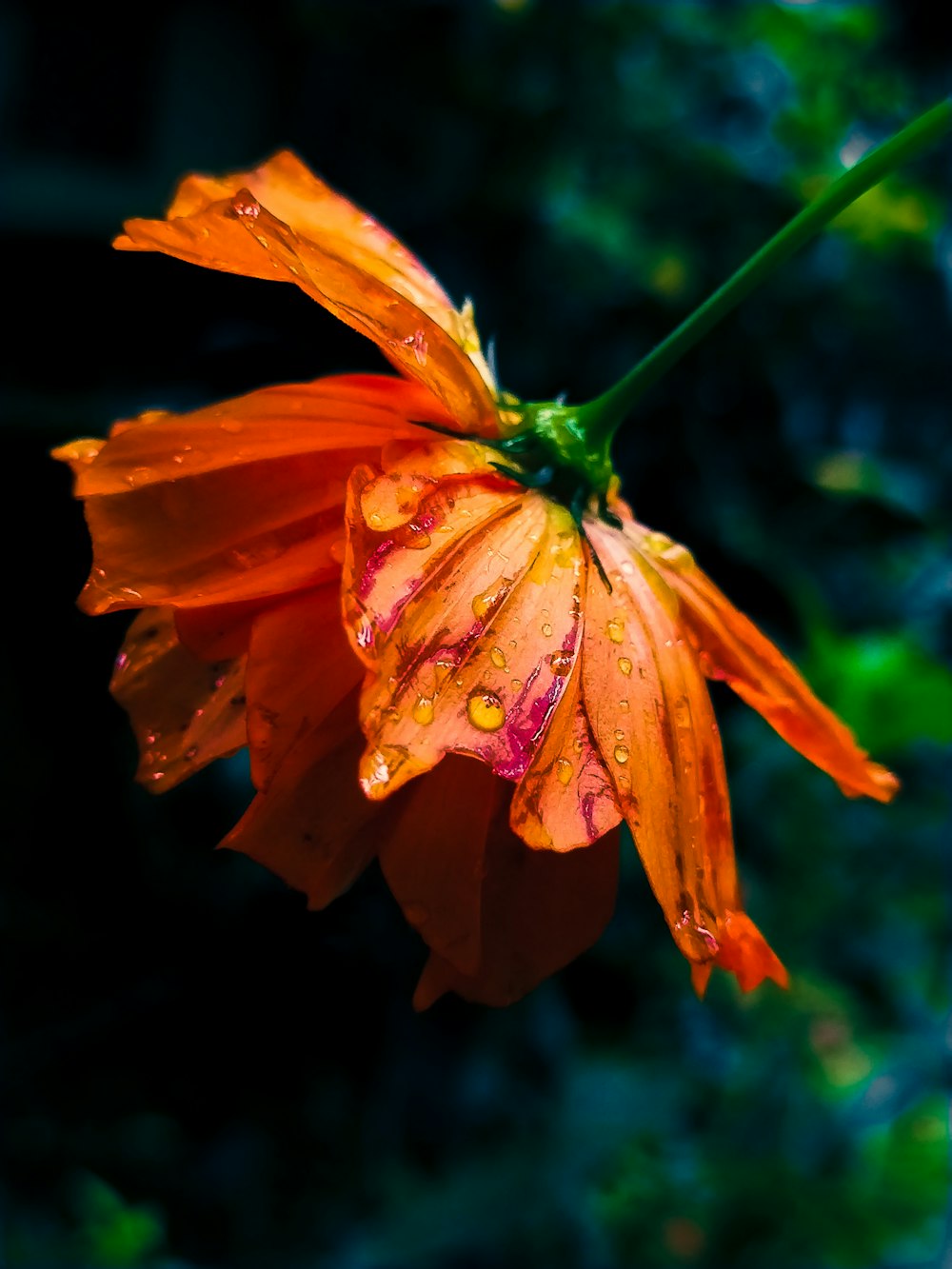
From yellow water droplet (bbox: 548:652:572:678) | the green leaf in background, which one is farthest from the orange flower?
the green leaf in background

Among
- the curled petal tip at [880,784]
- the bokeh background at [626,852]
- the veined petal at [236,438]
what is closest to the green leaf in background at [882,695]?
the bokeh background at [626,852]

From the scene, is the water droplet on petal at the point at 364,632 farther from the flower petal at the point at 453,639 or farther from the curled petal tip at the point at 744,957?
the curled petal tip at the point at 744,957

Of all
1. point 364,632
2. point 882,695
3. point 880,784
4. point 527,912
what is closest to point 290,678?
point 364,632

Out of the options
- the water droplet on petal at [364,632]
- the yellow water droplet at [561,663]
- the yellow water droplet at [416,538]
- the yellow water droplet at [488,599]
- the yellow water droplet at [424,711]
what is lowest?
the yellow water droplet at [424,711]

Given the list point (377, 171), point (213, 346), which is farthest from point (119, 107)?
point (213, 346)

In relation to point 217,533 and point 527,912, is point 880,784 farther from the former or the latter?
point 217,533

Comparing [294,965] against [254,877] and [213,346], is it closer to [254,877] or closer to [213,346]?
[254,877]
